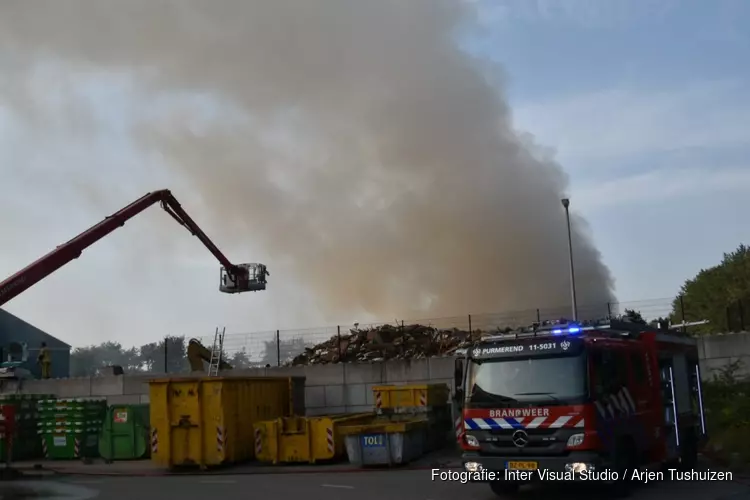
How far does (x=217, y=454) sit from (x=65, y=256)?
10992 millimetres

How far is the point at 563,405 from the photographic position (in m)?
9.78

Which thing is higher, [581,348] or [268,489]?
[581,348]

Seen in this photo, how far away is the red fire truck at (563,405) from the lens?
31.7 ft

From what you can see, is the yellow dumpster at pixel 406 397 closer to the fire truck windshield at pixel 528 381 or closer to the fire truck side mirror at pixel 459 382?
the fire truck side mirror at pixel 459 382

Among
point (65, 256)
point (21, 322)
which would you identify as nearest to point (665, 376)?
point (65, 256)

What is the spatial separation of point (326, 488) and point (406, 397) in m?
5.92

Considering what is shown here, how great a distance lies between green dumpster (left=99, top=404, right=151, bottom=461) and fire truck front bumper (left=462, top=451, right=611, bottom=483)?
1255 centimetres

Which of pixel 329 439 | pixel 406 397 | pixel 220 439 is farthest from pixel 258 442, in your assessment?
pixel 406 397

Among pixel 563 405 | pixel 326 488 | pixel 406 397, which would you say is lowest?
pixel 326 488

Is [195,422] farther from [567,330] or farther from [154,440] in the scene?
[567,330]

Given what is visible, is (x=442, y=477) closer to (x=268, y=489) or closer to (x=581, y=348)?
(x=268, y=489)

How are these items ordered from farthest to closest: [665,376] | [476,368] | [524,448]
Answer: [665,376] < [476,368] < [524,448]

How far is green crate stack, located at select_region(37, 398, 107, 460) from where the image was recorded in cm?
2067

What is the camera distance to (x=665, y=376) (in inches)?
474
